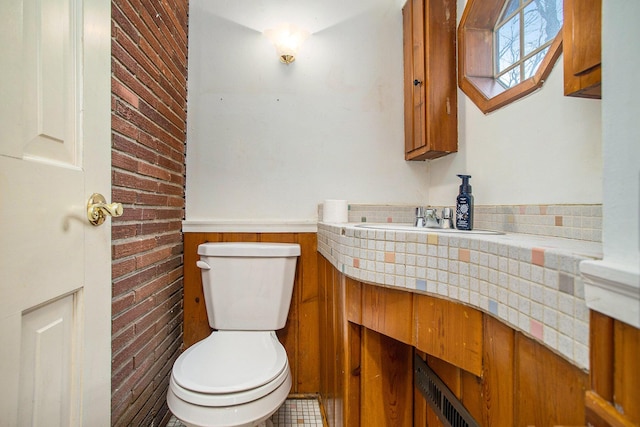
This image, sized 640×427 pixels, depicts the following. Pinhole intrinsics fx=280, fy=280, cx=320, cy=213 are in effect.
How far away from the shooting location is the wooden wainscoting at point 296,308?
1.42m

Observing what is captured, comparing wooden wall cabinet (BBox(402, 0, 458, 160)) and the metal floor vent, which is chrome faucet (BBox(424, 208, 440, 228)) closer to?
wooden wall cabinet (BBox(402, 0, 458, 160))

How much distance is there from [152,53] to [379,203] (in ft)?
3.93

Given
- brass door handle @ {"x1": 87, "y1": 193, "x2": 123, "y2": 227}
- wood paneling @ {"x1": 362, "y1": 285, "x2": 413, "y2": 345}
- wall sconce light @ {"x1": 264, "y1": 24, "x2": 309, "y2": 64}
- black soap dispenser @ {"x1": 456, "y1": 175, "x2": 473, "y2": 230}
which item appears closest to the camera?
brass door handle @ {"x1": 87, "y1": 193, "x2": 123, "y2": 227}

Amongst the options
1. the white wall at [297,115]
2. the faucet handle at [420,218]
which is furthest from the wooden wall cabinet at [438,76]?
the faucet handle at [420,218]

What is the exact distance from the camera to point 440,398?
0.77 metres

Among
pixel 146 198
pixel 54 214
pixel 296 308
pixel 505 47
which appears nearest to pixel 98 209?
pixel 54 214

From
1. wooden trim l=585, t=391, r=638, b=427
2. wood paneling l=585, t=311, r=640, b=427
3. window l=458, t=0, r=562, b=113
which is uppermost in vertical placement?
window l=458, t=0, r=562, b=113

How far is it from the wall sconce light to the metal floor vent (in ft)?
4.81

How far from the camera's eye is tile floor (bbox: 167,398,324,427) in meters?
1.29

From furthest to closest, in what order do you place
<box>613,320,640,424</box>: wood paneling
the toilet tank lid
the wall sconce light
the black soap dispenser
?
the wall sconce light < the toilet tank lid < the black soap dispenser < <box>613,320,640,424</box>: wood paneling

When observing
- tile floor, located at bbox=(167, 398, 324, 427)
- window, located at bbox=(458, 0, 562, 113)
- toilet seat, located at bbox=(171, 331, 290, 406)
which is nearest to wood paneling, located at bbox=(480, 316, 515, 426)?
toilet seat, located at bbox=(171, 331, 290, 406)

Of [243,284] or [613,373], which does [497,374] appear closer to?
[613,373]

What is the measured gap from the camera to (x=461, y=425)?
680 millimetres

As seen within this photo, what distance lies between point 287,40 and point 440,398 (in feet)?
5.29
